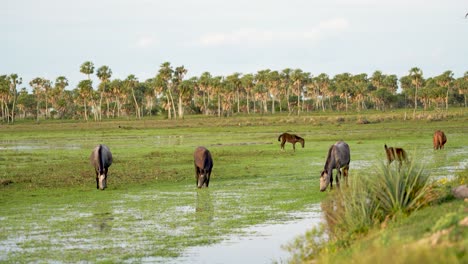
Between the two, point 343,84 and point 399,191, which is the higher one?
point 343,84

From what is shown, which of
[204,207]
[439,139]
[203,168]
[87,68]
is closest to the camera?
[204,207]

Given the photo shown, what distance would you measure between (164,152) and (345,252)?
29.7 meters

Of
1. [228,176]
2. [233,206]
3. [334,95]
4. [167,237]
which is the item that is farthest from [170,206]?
[334,95]

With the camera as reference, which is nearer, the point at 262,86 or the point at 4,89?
the point at 4,89

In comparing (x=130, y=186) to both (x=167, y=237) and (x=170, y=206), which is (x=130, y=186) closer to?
(x=170, y=206)

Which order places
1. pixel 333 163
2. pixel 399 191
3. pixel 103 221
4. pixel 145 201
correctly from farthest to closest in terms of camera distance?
pixel 333 163 < pixel 145 201 < pixel 103 221 < pixel 399 191

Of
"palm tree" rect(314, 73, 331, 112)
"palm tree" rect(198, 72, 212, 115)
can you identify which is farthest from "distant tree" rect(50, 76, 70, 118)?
"palm tree" rect(314, 73, 331, 112)

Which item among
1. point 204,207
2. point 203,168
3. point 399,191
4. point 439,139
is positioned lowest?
point 204,207

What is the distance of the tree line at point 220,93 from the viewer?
136 m

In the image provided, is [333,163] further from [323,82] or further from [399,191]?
[323,82]

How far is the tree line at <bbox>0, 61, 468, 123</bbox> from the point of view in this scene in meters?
136

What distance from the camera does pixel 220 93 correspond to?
5891 inches

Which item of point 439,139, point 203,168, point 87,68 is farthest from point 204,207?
point 87,68

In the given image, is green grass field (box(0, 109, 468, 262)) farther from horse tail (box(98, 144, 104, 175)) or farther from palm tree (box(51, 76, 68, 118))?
palm tree (box(51, 76, 68, 118))
